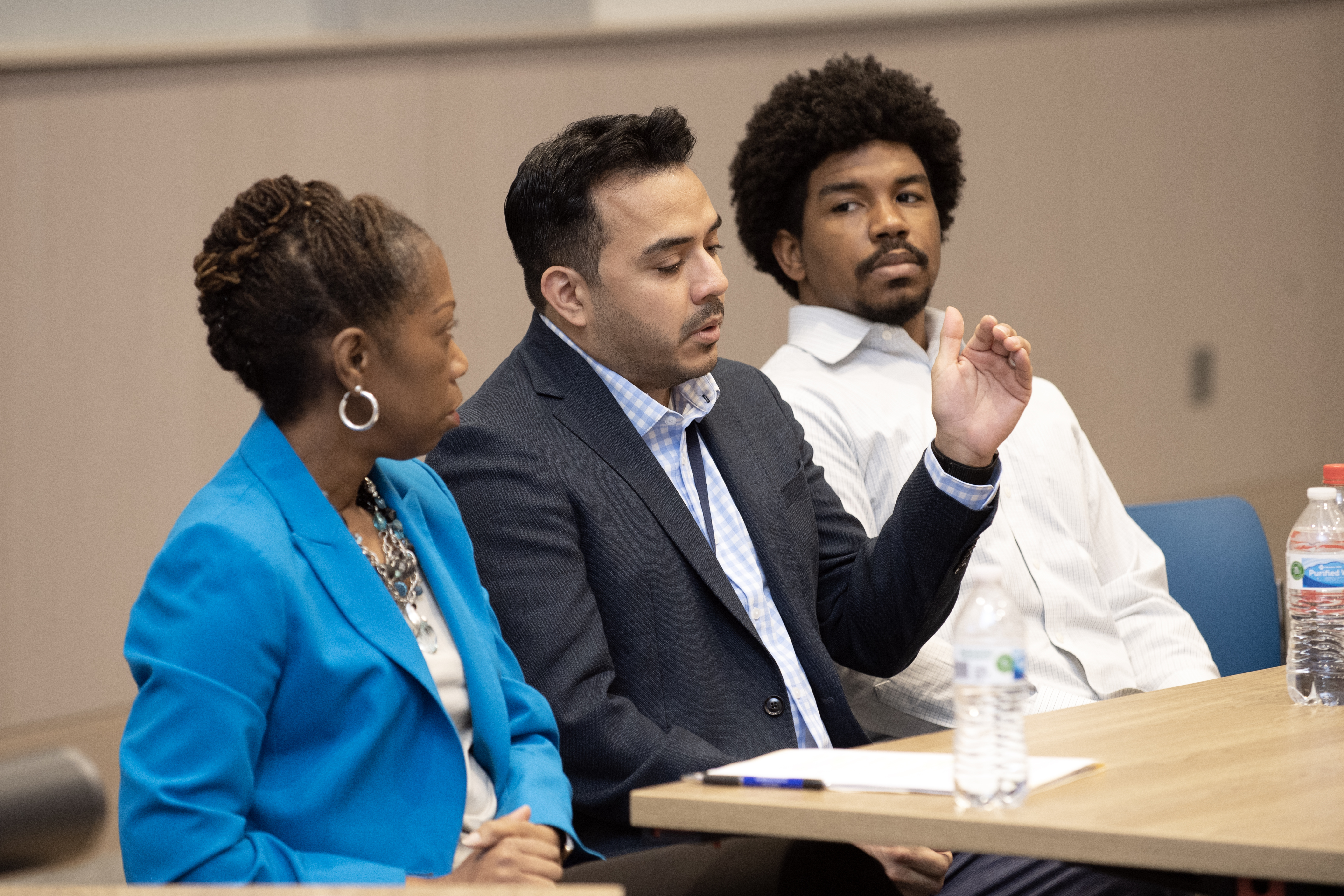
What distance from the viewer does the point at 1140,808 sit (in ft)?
3.96

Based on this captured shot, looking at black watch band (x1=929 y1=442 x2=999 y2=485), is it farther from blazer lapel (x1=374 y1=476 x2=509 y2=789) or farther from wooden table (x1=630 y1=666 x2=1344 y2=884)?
blazer lapel (x1=374 y1=476 x2=509 y2=789)

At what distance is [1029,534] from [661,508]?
2.52 feet

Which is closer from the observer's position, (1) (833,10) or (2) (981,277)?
(1) (833,10)

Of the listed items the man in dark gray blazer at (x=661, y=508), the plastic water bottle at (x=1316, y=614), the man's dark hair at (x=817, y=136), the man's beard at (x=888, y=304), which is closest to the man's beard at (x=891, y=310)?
the man's beard at (x=888, y=304)

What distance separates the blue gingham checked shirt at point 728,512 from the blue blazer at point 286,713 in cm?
47

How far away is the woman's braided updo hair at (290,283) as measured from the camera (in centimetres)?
155

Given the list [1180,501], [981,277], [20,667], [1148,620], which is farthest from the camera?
[981,277]

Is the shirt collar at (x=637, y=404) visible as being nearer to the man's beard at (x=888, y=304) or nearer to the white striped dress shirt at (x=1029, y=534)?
the white striped dress shirt at (x=1029, y=534)

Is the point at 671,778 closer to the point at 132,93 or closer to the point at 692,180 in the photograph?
the point at 692,180

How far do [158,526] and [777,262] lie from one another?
2280 millimetres

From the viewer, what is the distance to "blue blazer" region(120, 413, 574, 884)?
1.36 meters

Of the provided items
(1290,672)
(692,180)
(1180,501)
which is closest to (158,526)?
(692,180)

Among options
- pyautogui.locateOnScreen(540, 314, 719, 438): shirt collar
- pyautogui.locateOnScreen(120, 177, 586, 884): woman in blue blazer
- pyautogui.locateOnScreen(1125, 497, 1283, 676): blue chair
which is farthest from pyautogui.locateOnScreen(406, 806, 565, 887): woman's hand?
pyautogui.locateOnScreen(1125, 497, 1283, 676): blue chair

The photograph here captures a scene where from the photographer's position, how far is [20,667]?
156 inches
